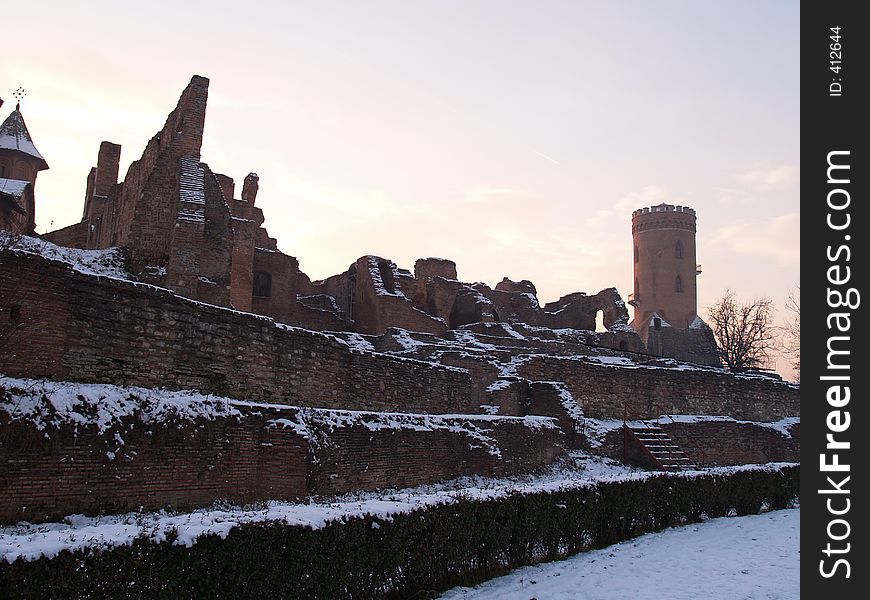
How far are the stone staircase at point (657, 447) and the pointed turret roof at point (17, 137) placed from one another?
131 ft

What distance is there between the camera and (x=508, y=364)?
71.7 ft

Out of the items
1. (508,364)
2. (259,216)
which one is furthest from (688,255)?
(508,364)

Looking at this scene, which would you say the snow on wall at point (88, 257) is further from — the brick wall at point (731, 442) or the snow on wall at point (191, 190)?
the brick wall at point (731, 442)

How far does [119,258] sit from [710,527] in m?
15.6

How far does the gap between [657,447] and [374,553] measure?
48.4 feet

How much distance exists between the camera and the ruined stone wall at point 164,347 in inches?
354

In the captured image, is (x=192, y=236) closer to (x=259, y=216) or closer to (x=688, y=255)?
(x=259, y=216)

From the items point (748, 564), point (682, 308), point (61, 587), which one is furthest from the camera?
point (682, 308)

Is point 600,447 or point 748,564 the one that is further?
point 600,447

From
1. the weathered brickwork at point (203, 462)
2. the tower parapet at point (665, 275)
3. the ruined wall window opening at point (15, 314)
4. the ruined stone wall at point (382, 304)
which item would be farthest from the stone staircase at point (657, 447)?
the tower parapet at point (665, 275)

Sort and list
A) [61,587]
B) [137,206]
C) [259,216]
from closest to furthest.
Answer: [61,587] < [137,206] < [259,216]

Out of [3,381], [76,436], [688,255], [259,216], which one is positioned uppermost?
[688,255]

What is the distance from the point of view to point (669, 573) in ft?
30.7

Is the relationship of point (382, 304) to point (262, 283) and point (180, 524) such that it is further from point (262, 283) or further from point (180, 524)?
point (180, 524)
